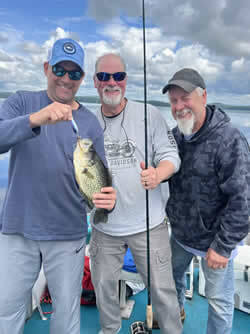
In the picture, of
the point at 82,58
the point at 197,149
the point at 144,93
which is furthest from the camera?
the point at 144,93

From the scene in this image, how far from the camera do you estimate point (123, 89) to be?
1921 mm

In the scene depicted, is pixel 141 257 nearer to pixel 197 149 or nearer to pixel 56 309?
pixel 56 309

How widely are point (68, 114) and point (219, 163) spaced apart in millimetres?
940

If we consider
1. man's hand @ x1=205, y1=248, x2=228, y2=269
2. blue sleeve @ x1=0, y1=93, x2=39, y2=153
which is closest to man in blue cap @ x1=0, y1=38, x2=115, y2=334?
blue sleeve @ x1=0, y1=93, x2=39, y2=153

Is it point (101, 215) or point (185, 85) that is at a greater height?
point (185, 85)

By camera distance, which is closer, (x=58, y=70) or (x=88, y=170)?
(x=88, y=170)

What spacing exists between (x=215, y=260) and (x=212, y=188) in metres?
0.43

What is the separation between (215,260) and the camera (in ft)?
5.49

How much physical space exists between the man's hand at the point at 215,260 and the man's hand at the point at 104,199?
754mm

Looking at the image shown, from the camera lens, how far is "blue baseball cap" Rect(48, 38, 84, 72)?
4.98ft

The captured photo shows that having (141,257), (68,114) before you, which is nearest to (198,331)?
(141,257)

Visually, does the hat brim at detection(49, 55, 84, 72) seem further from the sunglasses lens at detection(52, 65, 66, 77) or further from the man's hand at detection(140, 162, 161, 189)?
the man's hand at detection(140, 162, 161, 189)

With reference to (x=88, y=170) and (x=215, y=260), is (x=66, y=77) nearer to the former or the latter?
(x=88, y=170)

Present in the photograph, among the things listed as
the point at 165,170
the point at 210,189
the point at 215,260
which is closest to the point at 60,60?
the point at 165,170
